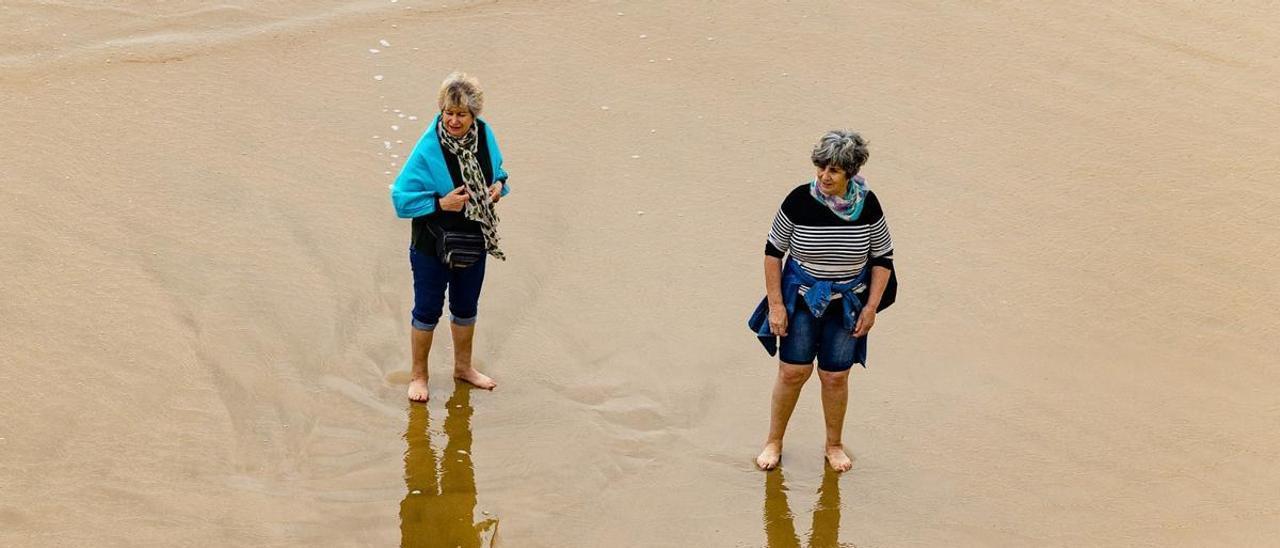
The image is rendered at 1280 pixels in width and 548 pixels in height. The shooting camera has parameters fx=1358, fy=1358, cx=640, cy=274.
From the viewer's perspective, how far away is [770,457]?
5.80 m

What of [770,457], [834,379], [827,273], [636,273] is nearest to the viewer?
[827,273]

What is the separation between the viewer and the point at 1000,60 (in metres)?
8.94

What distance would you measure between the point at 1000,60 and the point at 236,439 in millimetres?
5601

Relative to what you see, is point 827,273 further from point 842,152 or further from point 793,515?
point 793,515

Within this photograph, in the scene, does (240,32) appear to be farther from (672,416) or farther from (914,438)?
(914,438)

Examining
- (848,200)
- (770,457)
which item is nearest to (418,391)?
(770,457)

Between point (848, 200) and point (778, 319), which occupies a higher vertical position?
point (848, 200)

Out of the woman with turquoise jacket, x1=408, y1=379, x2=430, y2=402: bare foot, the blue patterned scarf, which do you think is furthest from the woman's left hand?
x1=408, y1=379, x2=430, y2=402: bare foot

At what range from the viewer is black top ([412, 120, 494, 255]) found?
5.51 metres

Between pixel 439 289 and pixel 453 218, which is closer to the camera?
pixel 453 218

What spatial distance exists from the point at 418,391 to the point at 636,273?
4.90ft

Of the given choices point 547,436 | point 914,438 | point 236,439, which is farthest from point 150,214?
point 914,438

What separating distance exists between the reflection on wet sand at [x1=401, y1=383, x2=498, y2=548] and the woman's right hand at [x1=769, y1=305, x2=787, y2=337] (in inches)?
53.1

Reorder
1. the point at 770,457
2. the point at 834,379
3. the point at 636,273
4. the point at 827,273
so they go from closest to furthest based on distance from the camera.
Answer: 1. the point at 827,273
2. the point at 834,379
3. the point at 770,457
4. the point at 636,273
